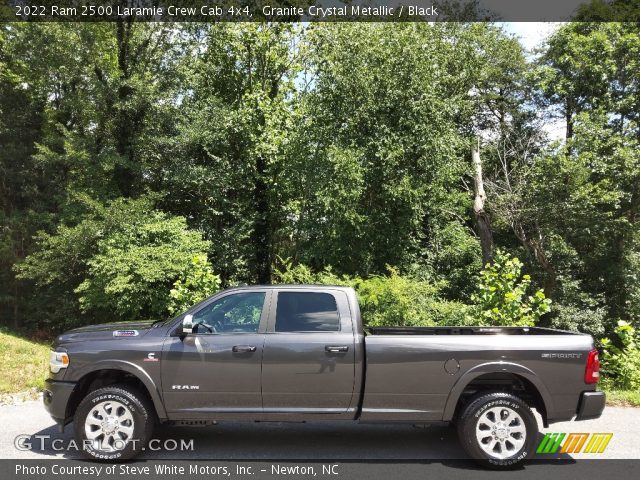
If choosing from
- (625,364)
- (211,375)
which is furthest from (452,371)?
(625,364)

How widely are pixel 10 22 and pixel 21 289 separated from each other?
10.1 m

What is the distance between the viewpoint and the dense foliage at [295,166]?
15508mm

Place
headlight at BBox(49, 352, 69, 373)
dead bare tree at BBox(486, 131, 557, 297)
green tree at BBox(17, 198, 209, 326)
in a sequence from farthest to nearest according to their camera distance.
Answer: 1. dead bare tree at BBox(486, 131, 557, 297)
2. green tree at BBox(17, 198, 209, 326)
3. headlight at BBox(49, 352, 69, 373)

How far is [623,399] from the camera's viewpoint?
25.3 ft

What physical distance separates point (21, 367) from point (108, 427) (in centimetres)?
589

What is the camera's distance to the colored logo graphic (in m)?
5.58

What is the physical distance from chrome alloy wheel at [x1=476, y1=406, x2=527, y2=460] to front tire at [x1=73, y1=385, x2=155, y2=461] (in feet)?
10.9

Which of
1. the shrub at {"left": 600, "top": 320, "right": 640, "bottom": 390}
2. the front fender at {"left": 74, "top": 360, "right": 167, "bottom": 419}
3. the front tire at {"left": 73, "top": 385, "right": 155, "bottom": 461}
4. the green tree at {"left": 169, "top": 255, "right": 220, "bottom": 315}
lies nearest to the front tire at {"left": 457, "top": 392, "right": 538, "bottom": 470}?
the front fender at {"left": 74, "top": 360, "right": 167, "bottom": 419}

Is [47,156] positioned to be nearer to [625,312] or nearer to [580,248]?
[580,248]

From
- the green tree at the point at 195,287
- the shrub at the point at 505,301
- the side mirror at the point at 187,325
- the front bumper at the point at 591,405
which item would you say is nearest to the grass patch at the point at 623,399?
the shrub at the point at 505,301

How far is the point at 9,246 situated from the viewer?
18.9 m

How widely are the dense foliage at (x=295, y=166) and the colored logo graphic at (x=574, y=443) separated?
294 inches

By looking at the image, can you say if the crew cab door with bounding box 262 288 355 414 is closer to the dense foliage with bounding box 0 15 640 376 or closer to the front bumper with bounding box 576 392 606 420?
the front bumper with bounding box 576 392 606 420

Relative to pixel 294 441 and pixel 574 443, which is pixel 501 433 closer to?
pixel 574 443
